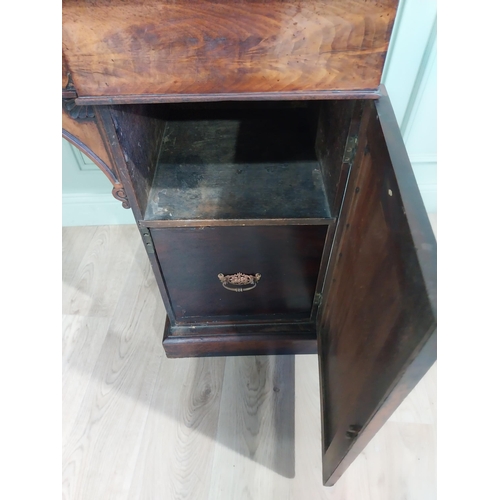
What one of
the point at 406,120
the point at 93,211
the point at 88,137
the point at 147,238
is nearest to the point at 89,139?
the point at 88,137

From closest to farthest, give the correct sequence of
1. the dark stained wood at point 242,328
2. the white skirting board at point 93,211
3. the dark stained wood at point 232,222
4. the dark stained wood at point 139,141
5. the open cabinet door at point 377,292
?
1. the open cabinet door at point 377,292
2. the dark stained wood at point 139,141
3. the dark stained wood at point 232,222
4. the dark stained wood at point 242,328
5. the white skirting board at point 93,211

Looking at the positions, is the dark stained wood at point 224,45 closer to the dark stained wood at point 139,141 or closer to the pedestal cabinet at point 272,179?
the pedestal cabinet at point 272,179

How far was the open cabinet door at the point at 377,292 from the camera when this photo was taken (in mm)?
406

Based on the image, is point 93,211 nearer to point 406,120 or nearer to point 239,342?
point 239,342

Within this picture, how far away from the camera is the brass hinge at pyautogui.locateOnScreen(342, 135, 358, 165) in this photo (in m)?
0.62

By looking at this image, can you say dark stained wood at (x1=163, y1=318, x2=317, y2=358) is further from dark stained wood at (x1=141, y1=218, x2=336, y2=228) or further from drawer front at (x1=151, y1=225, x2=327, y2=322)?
dark stained wood at (x1=141, y1=218, x2=336, y2=228)

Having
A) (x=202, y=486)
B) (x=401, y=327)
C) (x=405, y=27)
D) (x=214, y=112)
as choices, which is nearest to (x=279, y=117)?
(x=214, y=112)

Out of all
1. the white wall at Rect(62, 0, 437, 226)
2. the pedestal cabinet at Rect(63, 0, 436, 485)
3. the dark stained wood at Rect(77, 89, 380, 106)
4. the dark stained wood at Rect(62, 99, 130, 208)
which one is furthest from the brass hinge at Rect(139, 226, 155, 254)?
the white wall at Rect(62, 0, 437, 226)

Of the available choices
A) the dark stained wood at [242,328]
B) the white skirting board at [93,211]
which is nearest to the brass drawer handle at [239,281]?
the dark stained wood at [242,328]

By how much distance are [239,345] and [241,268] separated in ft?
0.87

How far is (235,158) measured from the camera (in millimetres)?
842

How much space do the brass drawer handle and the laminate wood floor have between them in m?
0.26

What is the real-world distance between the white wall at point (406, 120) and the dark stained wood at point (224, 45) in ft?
1.80

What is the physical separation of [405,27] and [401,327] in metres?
0.80
